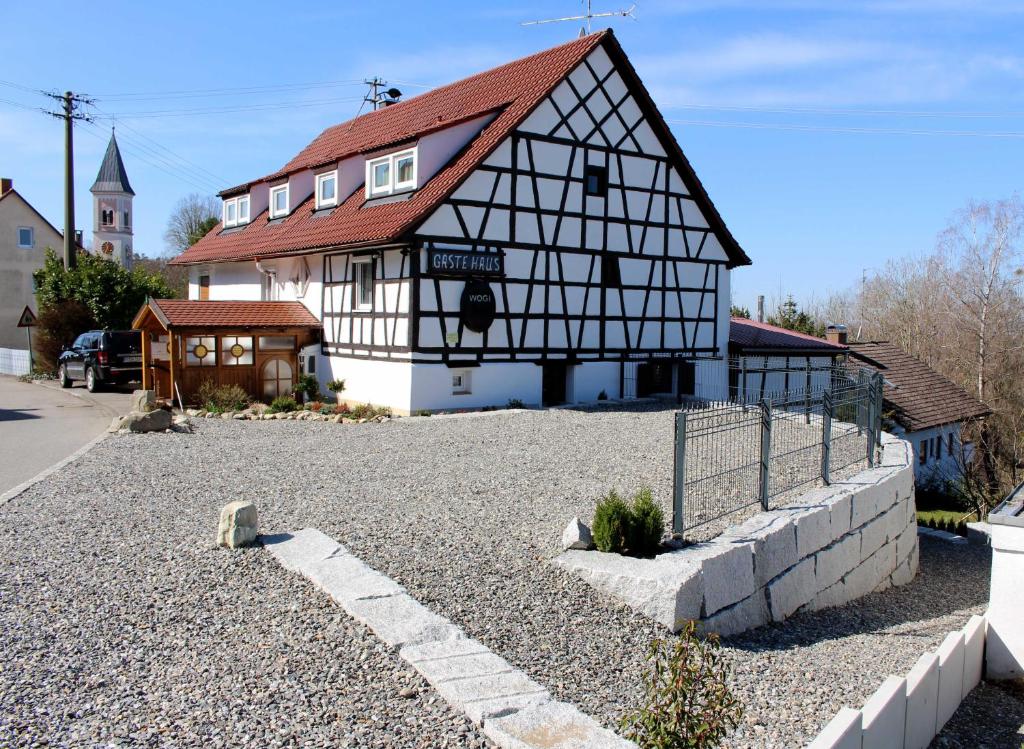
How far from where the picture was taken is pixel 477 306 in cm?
1888

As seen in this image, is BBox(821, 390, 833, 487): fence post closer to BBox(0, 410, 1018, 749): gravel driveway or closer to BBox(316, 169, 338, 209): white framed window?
BBox(0, 410, 1018, 749): gravel driveway

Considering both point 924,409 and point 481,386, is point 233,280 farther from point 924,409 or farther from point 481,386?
point 924,409

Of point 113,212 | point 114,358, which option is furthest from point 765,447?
point 113,212

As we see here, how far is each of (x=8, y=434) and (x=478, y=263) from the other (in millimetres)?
9759

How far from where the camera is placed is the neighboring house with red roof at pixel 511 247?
60.8 feet

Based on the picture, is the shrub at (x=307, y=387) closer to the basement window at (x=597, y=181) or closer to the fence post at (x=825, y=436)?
the basement window at (x=597, y=181)

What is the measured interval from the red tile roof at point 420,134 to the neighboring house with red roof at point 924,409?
24.0 feet

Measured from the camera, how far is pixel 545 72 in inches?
810

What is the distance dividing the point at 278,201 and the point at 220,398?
356 inches

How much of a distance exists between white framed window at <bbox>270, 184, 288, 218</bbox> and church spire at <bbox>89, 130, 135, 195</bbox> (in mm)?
41305

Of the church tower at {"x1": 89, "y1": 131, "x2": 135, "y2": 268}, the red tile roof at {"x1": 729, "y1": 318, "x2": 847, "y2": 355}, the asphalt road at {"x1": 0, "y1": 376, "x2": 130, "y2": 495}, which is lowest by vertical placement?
the asphalt road at {"x1": 0, "y1": 376, "x2": 130, "y2": 495}

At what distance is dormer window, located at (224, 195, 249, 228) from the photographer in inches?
1100

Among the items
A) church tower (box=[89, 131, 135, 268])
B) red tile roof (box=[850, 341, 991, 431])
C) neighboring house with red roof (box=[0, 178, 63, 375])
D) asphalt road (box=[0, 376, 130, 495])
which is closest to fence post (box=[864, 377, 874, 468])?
asphalt road (box=[0, 376, 130, 495])

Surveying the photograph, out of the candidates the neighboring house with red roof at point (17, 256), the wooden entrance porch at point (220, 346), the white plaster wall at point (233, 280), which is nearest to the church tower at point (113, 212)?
the neighboring house with red roof at point (17, 256)
